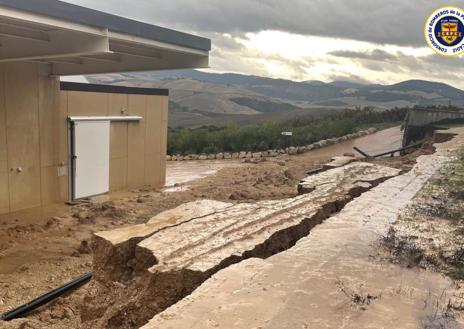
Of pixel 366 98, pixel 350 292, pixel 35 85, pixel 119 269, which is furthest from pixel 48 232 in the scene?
pixel 366 98

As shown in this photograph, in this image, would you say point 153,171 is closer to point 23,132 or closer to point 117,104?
→ point 117,104

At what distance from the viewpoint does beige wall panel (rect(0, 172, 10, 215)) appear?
34.7 ft

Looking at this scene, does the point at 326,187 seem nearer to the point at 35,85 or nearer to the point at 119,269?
the point at 119,269

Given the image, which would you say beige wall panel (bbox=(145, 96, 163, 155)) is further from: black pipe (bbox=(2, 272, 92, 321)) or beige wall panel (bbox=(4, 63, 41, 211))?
black pipe (bbox=(2, 272, 92, 321))

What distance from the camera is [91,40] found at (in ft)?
23.9

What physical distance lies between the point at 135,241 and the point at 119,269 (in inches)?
13.3

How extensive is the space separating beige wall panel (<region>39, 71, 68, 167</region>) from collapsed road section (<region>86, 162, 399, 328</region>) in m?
6.99

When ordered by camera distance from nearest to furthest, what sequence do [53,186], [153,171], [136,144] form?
[53,186] < [136,144] < [153,171]

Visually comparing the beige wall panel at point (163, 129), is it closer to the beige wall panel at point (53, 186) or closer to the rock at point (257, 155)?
the beige wall panel at point (53, 186)

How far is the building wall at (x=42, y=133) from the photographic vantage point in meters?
10.6

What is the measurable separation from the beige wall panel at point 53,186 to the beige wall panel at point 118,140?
217cm

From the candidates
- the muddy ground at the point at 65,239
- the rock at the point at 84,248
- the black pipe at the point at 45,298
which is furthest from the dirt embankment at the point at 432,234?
the rock at the point at 84,248

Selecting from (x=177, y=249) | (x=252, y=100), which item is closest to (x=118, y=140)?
(x=177, y=249)

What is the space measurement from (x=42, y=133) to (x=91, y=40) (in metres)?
5.22
